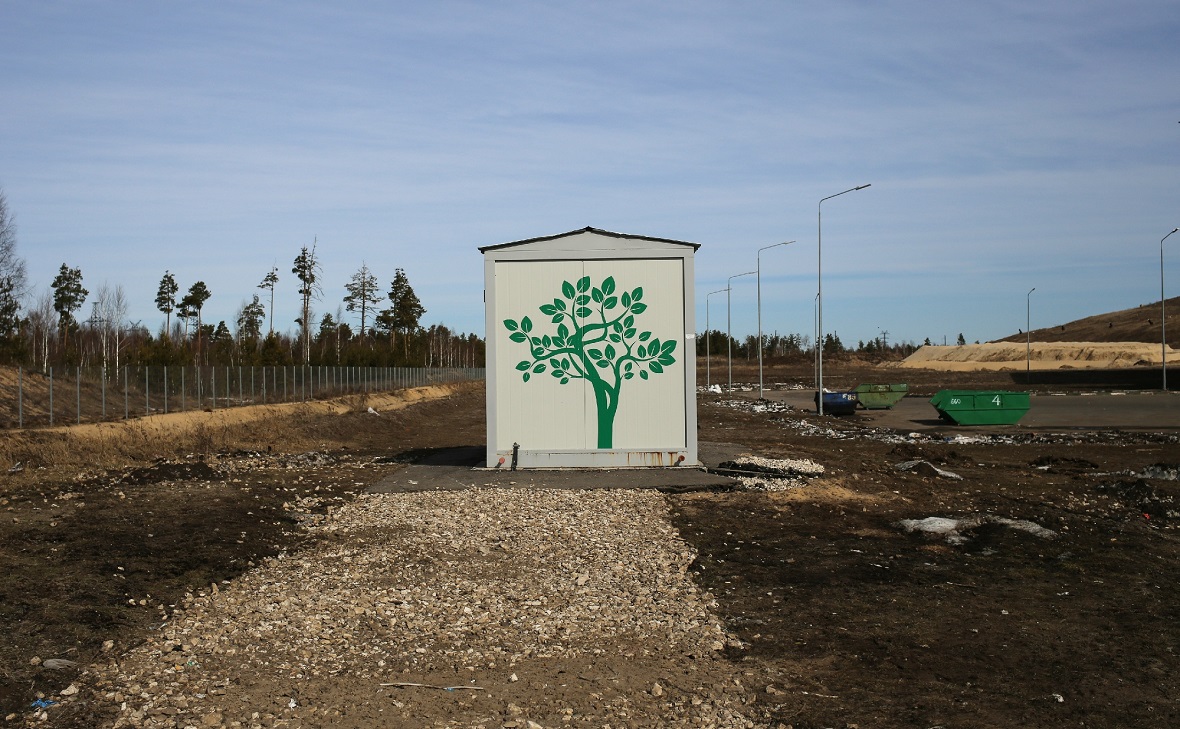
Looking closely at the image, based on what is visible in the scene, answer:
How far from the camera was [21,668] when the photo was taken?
625cm

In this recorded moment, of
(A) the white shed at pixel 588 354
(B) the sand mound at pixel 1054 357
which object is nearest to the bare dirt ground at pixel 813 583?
(A) the white shed at pixel 588 354

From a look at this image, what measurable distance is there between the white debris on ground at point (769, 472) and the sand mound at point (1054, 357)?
354 feet

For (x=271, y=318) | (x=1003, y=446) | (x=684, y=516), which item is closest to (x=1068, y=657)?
(x=684, y=516)

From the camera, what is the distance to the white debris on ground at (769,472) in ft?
52.7

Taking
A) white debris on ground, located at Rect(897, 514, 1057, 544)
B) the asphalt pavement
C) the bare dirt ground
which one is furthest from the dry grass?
the asphalt pavement

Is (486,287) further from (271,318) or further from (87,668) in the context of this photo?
(271,318)

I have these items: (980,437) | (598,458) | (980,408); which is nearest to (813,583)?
(598,458)

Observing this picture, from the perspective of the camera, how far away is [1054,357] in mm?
133750

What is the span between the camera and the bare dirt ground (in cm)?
600

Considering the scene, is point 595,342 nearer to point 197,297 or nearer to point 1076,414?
point 1076,414

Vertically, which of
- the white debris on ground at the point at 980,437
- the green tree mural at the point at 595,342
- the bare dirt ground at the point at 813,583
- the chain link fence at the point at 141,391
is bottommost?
the white debris on ground at the point at 980,437

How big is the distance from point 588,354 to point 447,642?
11.2 m

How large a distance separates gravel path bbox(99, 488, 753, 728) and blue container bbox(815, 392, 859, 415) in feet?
112

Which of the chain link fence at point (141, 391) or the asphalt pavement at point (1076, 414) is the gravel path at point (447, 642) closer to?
the chain link fence at point (141, 391)
